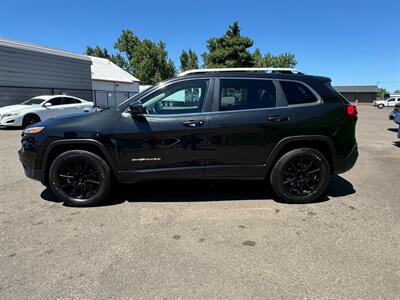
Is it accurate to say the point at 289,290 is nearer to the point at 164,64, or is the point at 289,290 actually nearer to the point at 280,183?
the point at 280,183

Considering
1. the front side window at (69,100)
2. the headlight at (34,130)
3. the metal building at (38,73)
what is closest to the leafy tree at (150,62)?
the metal building at (38,73)

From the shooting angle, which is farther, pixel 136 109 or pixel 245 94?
pixel 245 94

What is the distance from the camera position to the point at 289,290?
2283 mm

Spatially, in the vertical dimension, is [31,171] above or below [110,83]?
below

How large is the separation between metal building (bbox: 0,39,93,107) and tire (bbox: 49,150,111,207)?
1484cm

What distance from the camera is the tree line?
35.8m

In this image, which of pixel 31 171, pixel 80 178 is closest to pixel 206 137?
pixel 80 178

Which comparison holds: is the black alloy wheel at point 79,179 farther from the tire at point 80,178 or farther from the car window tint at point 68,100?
the car window tint at point 68,100

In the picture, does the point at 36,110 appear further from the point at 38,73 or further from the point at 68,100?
the point at 38,73

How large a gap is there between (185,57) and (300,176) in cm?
6711

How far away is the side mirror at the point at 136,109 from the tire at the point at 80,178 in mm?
790

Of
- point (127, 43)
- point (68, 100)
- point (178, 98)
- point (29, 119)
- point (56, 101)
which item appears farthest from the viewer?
point (127, 43)

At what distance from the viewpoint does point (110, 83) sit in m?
31.3

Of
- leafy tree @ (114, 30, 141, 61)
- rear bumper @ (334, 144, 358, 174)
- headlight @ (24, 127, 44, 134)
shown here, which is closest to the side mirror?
headlight @ (24, 127, 44, 134)
